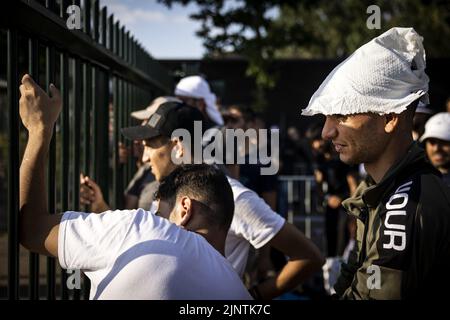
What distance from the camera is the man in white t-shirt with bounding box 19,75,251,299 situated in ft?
7.27

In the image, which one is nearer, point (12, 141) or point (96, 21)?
point (12, 141)

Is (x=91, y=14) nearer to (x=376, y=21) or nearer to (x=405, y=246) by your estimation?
(x=376, y=21)

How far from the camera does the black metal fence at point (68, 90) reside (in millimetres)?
2641

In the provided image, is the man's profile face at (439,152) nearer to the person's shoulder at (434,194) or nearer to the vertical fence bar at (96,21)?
the vertical fence bar at (96,21)

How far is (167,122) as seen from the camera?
408 centimetres

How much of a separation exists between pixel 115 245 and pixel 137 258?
86 mm

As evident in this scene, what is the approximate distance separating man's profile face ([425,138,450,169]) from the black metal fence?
2.41 meters

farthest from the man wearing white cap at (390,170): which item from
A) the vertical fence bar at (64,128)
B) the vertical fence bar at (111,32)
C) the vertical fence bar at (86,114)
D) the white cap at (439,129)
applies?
the white cap at (439,129)

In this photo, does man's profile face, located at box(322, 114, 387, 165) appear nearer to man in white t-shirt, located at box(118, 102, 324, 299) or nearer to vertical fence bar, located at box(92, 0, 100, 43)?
man in white t-shirt, located at box(118, 102, 324, 299)

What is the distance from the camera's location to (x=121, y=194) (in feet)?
17.9

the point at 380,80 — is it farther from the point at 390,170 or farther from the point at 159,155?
the point at 159,155

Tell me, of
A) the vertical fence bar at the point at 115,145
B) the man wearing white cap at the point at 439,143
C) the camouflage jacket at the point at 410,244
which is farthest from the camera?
the man wearing white cap at the point at 439,143

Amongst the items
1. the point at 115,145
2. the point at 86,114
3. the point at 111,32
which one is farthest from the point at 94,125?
the point at 115,145

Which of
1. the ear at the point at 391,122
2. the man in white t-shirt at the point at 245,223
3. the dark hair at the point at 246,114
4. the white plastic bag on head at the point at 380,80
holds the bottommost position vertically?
the man in white t-shirt at the point at 245,223
